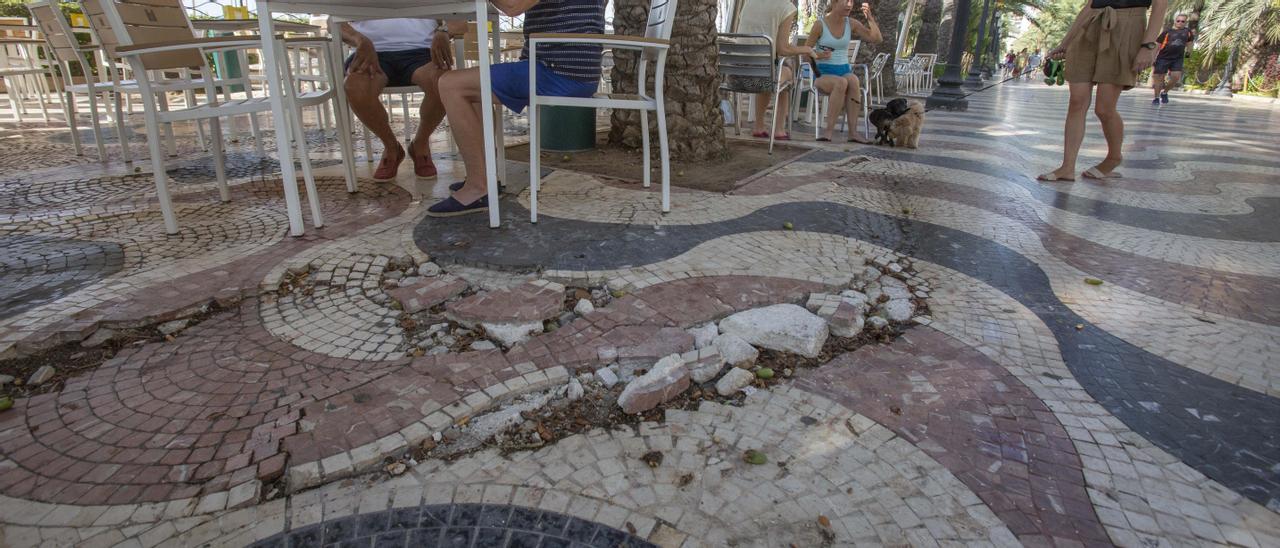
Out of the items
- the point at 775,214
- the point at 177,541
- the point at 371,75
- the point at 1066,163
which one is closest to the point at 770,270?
the point at 775,214

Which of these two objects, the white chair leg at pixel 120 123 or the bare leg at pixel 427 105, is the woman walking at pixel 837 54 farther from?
the white chair leg at pixel 120 123

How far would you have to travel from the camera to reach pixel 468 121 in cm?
332

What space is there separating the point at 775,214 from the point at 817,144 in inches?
130

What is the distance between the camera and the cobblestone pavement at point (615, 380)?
1376 mm

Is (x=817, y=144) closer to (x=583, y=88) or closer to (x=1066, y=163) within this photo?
(x=1066, y=163)

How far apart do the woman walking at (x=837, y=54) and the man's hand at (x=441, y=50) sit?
4.14 metres

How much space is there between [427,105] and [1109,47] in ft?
15.8

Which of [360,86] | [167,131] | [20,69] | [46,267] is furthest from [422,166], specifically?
[20,69]

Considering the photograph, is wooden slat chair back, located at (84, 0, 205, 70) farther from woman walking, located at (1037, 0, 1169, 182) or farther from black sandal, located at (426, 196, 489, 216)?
woman walking, located at (1037, 0, 1169, 182)

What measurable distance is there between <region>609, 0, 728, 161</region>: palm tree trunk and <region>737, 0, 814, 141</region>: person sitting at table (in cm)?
127

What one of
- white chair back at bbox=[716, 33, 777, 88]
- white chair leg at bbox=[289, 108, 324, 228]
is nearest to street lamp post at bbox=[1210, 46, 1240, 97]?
white chair back at bbox=[716, 33, 777, 88]

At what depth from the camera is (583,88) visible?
337 centimetres

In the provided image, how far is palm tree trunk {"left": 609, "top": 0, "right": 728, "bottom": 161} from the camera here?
5.00m

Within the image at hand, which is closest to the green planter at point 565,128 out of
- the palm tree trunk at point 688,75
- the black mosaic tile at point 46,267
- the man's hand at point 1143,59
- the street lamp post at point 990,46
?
the palm tree trunk at point 688,75
